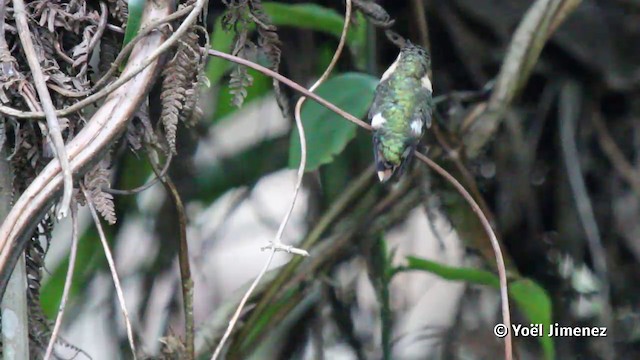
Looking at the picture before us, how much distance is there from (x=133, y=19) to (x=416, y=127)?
1.10ft

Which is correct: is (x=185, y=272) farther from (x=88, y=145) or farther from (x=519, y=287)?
(x=519, y=287)

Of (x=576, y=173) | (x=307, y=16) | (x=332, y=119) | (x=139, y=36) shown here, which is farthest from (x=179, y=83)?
(x=576, y=173)

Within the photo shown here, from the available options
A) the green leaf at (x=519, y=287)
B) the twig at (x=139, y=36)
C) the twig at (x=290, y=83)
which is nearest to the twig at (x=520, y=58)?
the green leaf at (x=519, y=287)

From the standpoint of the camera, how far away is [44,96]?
77 cm

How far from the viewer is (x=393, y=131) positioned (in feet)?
3.14

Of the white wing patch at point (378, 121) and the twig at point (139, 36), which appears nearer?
the twig at point (139, 36)

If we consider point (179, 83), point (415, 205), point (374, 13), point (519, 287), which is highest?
point (415, 205)

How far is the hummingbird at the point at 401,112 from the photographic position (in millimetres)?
964

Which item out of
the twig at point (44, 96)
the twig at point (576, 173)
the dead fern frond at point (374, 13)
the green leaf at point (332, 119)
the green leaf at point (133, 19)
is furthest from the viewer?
Result: the twig at point (576, 173)

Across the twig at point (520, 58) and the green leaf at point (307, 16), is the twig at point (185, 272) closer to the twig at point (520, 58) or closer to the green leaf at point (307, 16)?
the green leaf at point (307, 16)

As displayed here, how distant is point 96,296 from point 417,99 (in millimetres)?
992

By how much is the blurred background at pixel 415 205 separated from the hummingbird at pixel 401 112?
0.52 m

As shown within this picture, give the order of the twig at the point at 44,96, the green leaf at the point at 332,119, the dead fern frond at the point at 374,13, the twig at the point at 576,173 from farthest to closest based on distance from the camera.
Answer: the twig at the point at 576,173 → the green leaf at the point at 332,119 → the dead fern frond at the point at 374,13 → the twig at the point at 44,96

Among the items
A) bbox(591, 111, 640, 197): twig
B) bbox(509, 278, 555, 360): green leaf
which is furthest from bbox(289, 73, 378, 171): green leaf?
bbox(591, 111, 640, 197): twig
